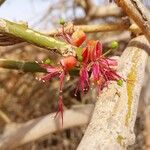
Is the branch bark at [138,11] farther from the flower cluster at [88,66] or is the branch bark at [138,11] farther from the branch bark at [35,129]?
the branch bark at [35,129]

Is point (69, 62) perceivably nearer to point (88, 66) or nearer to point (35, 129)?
point (88, 66)

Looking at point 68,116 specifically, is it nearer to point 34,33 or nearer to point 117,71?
point 117,71

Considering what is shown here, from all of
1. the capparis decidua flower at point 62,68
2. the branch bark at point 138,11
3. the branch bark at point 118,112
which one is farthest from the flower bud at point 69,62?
the branch bark at point 138,11

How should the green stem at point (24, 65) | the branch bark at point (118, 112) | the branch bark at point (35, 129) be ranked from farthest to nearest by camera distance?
the branch bark at point (35, 129) < the green stem at point (24, 65) < the branch bark at point (118, 112)

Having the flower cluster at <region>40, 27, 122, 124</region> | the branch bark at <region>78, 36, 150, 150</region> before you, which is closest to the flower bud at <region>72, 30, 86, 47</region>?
the flower cluster at <region>40, 27, 122, 124</region>

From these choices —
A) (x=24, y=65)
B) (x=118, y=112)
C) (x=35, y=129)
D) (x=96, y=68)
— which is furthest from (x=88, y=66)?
(x=35, y=129)
